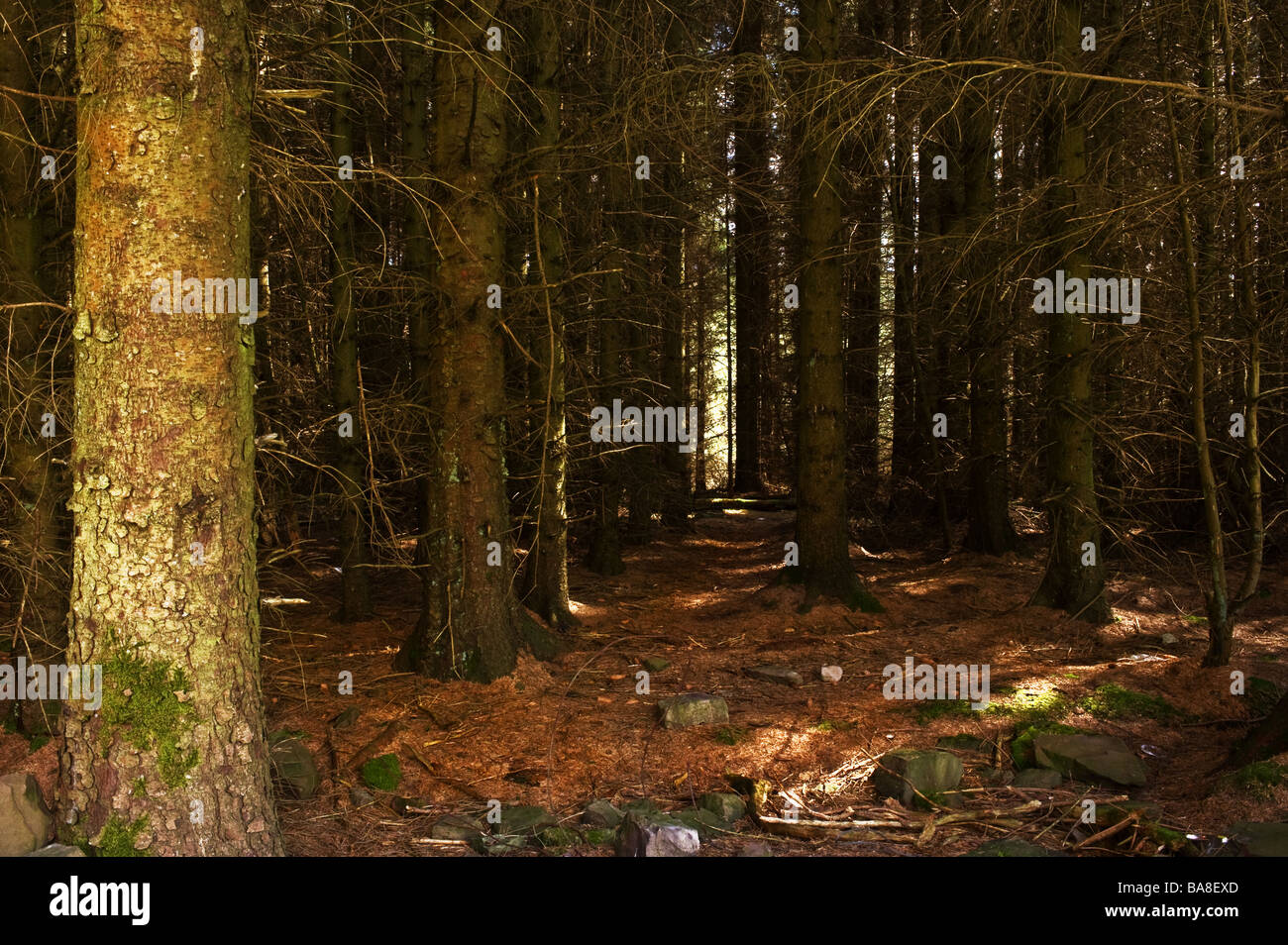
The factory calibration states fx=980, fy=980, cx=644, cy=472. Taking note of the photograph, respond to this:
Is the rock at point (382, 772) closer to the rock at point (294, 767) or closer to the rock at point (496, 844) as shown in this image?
the rock at point (294, 767)

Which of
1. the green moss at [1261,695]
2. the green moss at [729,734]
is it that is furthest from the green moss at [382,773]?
the green moss at [1261,695]

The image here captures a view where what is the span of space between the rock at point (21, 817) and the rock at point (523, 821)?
7.47ft

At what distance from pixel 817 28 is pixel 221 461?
895cm

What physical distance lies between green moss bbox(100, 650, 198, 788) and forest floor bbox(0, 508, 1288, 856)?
1.05 metres

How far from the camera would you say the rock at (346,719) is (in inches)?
278

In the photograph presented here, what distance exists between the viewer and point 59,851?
175 inches

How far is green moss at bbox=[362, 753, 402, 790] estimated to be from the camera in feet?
20.5

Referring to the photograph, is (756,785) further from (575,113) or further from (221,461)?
(575,113)

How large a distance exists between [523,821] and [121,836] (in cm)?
216

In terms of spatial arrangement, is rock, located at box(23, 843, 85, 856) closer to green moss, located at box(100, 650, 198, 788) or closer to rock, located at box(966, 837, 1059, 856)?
green moss, located at box(100, 650, 198, 788)

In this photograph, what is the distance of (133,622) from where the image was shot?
431 cm

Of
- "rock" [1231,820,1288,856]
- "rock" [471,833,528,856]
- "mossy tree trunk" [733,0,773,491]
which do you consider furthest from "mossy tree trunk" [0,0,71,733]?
"mossy tree trunk" [733,0,773,491]

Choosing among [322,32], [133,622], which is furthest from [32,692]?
[322,32]

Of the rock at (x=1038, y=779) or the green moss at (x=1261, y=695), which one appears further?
the green moss at (x=1261, y=695)
